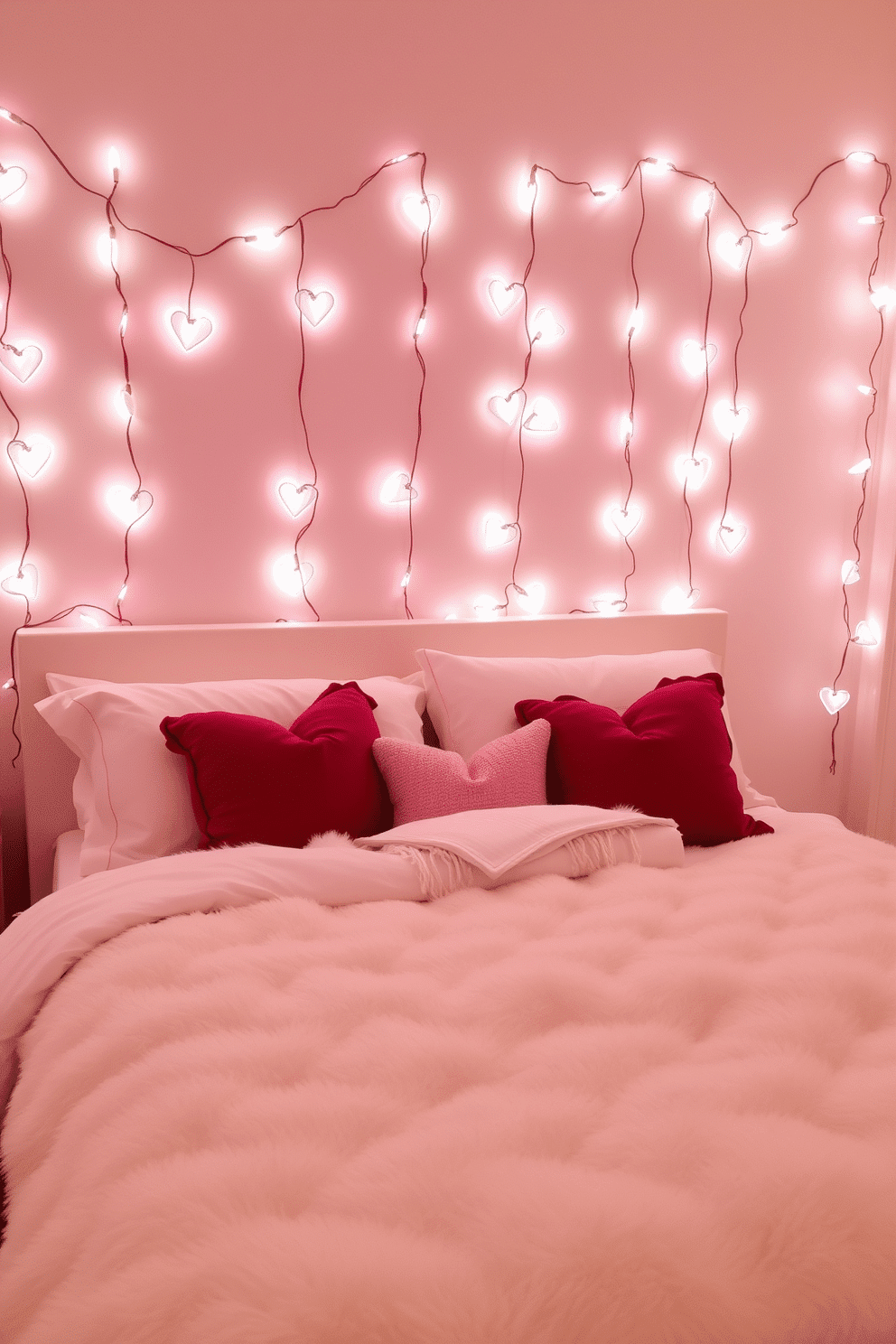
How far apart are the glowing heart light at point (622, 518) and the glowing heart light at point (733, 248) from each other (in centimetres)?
74

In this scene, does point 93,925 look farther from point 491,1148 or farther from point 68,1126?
point 491,1148

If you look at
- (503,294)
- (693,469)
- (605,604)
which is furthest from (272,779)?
(693,469)

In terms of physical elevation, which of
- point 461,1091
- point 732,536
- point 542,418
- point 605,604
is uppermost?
point 542,418

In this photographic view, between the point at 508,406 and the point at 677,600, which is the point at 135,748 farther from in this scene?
the point at 677,600

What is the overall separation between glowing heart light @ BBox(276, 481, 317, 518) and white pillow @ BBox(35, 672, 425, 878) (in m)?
0.50

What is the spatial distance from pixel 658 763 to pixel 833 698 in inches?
46.1

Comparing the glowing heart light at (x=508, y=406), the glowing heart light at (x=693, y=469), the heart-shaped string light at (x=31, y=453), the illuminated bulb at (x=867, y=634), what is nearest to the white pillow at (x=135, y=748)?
the heart-shaped string light at (x=31, y=453)

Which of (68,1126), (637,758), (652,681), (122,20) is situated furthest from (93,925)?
(122,20)

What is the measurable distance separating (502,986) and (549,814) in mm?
517

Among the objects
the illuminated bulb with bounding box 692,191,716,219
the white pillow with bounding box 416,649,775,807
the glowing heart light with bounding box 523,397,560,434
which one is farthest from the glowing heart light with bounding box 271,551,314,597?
the illuminated bulb with bounding box 692,191,716,219

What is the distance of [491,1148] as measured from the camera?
2.79 feet

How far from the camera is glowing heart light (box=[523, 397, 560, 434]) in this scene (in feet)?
7.97

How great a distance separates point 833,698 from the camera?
9.07ft

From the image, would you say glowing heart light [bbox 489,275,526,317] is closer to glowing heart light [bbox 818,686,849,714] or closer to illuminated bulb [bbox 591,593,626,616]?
illuminated bulb [bbox 591,593,626,616]
